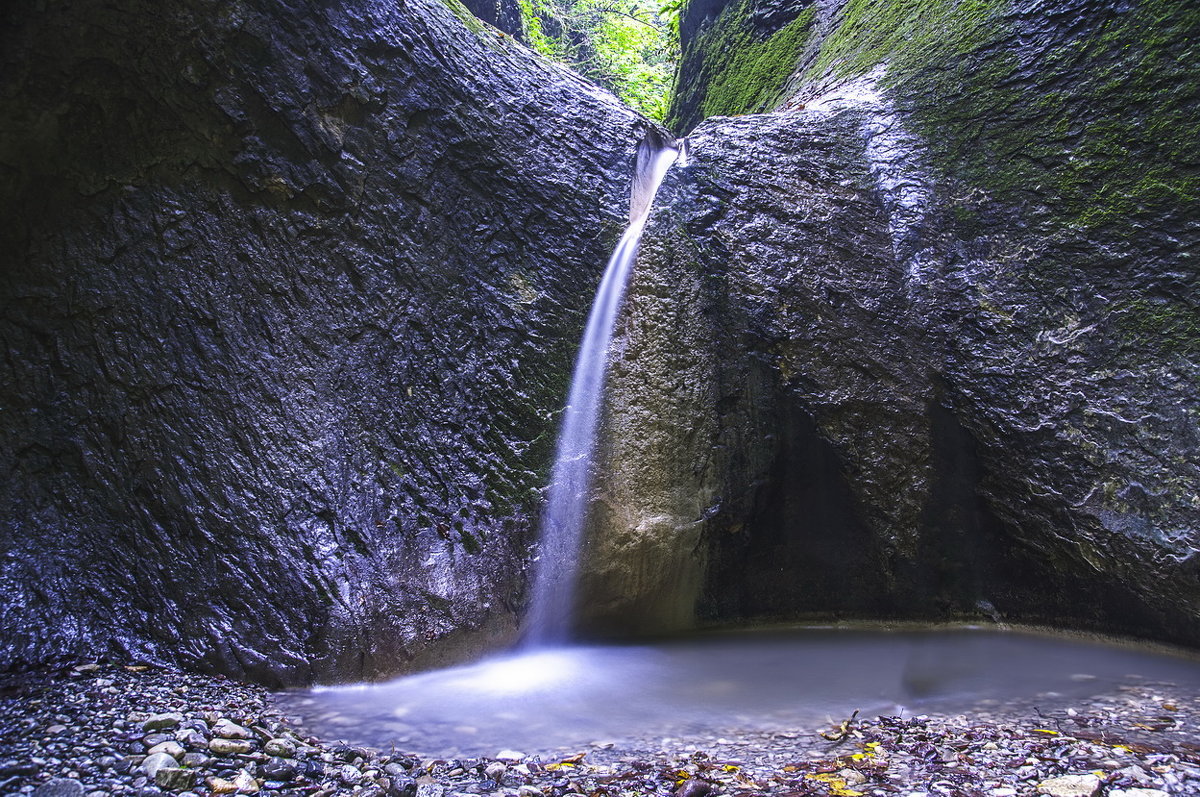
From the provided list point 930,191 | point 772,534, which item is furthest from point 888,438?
point 930,191

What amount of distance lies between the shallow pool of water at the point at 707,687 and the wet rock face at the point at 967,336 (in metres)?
0.37

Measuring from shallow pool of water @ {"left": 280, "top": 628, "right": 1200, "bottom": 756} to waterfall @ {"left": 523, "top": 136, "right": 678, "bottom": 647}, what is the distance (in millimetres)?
223

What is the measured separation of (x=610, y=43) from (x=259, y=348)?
10270 mm

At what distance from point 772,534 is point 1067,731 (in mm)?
2017

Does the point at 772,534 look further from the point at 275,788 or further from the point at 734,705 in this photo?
the point at 275,788

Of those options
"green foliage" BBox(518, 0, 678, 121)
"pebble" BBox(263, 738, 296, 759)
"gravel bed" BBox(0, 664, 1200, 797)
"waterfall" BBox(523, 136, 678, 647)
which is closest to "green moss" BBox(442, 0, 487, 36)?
"waterfall" BBox(523, 136, 678, 647)

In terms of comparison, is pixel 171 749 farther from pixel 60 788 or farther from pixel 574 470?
pixel 574 470

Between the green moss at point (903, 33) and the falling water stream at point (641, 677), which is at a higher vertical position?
the green moss at point (903, 33)

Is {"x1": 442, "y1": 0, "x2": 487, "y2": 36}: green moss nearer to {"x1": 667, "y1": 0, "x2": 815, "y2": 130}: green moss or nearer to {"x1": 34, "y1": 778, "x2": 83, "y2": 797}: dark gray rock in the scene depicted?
{"x1": 667, "y1": 0, "x2": 815, "y2": 130}: green moss

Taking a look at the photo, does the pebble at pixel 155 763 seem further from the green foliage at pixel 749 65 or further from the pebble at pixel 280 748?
the green foliage at pixel 749 65

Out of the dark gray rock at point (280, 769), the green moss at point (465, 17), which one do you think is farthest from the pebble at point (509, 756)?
the green moss at point (465, 17)

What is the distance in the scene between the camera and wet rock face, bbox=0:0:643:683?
3.24m

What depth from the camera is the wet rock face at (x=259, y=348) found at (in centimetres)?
324

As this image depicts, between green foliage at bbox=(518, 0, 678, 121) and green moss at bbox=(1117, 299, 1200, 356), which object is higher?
green foliage at bbox=(518, 0, 678, 121)
